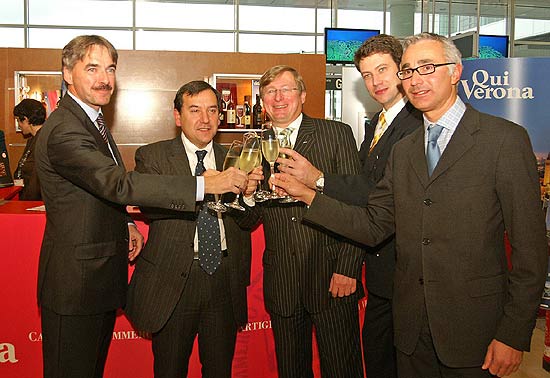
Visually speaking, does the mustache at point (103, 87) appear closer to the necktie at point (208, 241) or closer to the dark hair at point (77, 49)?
the dark hair at point (77, 49)

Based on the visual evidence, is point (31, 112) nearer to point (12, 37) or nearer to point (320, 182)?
point (320, 182)

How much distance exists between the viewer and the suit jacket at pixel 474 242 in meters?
1.78

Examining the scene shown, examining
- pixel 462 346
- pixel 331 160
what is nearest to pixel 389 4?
pixel 331 160

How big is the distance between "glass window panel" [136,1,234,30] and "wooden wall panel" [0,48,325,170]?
4.78m

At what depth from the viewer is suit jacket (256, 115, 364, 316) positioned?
2531 mm

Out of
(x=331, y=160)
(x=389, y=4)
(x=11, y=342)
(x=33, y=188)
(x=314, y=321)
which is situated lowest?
(x=11, y=342)

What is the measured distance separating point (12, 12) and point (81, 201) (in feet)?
34.3

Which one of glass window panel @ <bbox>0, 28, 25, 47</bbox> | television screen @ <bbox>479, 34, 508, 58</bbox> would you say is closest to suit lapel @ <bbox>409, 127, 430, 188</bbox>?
glass window panel @ <bbox>0, 28, 25, 47</bbox>

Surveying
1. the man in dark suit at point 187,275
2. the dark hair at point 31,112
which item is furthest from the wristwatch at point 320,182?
the dark hair at point 31,112

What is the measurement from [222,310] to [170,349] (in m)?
0.29

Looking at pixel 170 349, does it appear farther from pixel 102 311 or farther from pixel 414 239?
pixel 414 239

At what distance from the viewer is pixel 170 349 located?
252cm

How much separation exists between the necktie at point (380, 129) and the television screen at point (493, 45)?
10.5 meters

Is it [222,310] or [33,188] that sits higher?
[33,188]
